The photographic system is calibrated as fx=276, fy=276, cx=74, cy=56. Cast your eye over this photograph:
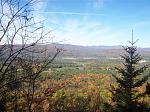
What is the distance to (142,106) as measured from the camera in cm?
1675

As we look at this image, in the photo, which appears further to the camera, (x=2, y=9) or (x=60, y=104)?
(x=60, y=104)

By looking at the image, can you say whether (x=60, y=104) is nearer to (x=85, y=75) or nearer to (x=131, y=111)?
(x=131, y=111)

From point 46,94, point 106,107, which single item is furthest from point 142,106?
point 46,94

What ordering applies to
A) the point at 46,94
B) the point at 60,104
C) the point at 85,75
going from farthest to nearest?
the point at 85,75 → the point at 60,104 → the point at 46,94

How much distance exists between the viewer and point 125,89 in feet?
58.6

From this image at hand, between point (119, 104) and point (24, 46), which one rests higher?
point (24, 46)

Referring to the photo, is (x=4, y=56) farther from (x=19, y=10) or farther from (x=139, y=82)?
(x=139, y=82)

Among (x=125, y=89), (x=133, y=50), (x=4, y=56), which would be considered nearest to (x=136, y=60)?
(x=133, y=50)

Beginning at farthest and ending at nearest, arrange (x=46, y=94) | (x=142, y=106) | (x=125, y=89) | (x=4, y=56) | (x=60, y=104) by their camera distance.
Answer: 1. (x=60, y=104)
2. (x=125, y=89)
3. (x=142, y=106)
4. (x=46, y=94)
5. (x=4, y=56)

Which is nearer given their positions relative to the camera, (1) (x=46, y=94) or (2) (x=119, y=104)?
(1) (x=46, y=94)

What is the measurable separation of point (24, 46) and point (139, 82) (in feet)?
43.5

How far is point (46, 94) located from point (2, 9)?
2866 millimetres

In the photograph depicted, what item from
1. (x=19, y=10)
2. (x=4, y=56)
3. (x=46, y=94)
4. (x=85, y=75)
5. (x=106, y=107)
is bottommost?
(x=85, y=75)

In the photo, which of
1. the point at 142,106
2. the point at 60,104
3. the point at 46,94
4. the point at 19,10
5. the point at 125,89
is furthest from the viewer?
the point at 60,104
